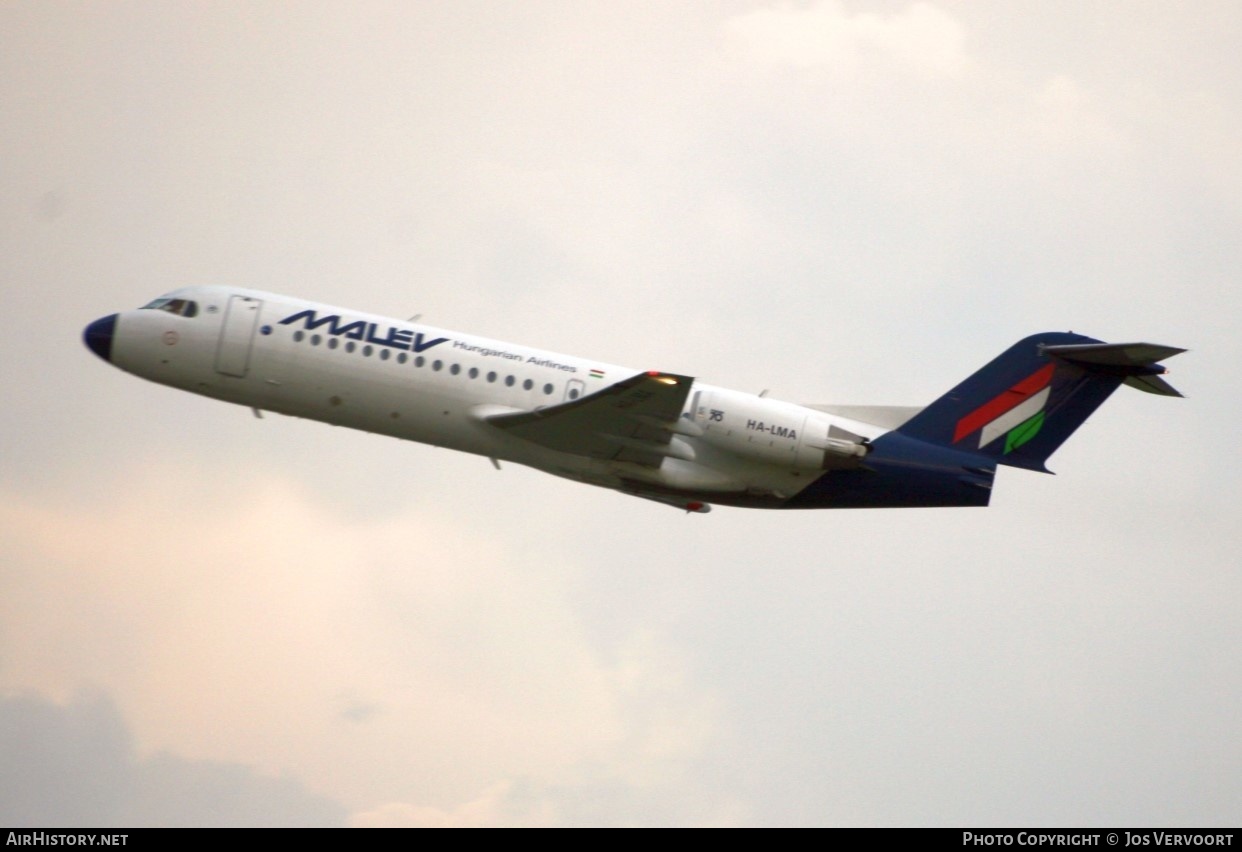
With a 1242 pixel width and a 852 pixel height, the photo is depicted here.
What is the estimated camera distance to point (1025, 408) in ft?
115

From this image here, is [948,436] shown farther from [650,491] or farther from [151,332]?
[151,332]

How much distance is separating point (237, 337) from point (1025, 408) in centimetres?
1627

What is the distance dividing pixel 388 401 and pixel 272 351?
2.66 meters

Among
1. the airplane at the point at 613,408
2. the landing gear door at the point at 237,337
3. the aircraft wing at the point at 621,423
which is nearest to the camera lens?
the aircraft wing at the point at 621,423

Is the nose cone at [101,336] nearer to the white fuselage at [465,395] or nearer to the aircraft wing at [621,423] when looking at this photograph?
the white fuselage at [465,395]

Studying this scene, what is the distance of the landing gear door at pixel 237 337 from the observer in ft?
114

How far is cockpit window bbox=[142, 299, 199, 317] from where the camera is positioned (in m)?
35.4

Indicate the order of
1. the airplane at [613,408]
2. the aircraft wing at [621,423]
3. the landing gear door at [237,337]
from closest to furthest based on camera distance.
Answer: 1. the aircraft wing at [621,423]
2. the airplane at [613,408]
3. the landing gear door at [237,337]

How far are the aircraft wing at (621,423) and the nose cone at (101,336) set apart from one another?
8502 millimetres

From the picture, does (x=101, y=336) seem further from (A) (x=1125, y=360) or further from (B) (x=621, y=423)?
(A) (x=1125, y=360)

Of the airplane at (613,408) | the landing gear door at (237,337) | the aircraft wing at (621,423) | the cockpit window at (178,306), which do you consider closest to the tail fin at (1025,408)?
the airplane at (613,408)

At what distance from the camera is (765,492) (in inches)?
1348
